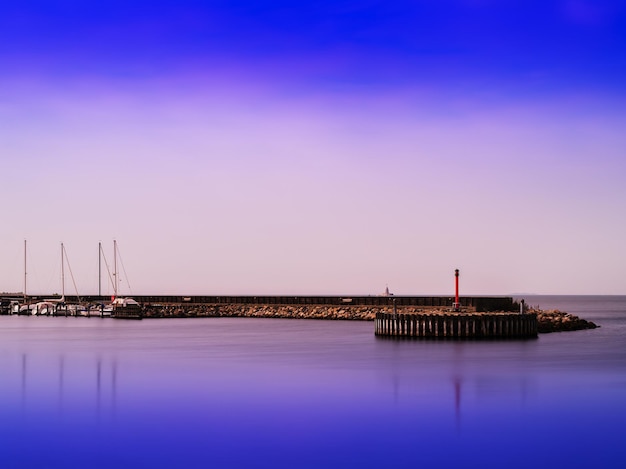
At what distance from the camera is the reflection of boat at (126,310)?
109 meters

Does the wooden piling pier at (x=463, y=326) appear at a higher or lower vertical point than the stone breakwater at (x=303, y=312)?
higher

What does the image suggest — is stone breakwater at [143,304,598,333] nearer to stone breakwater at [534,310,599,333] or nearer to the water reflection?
stone breakwater at [534,310,599,333]

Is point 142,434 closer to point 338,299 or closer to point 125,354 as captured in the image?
point 125,354

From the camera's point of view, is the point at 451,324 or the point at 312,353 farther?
the point at 451,324

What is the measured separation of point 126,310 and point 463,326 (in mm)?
64212

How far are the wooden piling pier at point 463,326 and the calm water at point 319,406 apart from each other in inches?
66.9

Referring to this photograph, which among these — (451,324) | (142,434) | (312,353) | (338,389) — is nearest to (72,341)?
(312,353)

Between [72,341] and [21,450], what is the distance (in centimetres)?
4489

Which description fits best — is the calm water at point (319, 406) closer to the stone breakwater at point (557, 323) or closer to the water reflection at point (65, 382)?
the water reflection at point (65, 382)

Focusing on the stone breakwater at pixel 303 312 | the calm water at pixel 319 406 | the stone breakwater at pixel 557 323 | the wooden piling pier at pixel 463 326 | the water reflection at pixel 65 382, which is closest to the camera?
the calm water at pixel 319 406

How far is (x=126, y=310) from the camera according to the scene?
109 m

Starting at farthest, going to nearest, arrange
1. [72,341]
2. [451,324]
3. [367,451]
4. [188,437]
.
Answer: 1. [72,341]
2. [451,324]
3. [188,437]
4. [367,451]

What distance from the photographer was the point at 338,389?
3647 centimetres

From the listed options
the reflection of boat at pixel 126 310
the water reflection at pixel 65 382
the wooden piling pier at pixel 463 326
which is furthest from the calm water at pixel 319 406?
the reflection of boat at pixel 126 310
